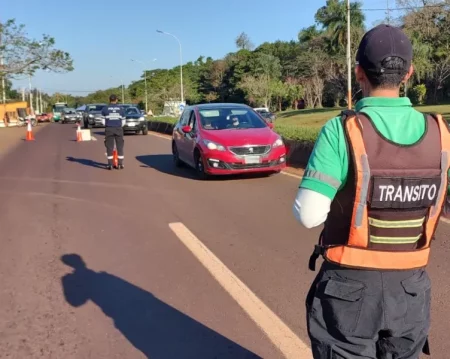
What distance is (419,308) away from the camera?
1960mm

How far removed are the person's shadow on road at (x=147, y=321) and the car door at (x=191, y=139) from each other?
6339 millimetres

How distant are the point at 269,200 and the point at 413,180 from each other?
265 inches

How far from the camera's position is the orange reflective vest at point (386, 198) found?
1816 mm

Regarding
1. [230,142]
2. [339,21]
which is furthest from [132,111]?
[339,21]

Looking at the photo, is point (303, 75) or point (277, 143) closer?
point (277, 143)

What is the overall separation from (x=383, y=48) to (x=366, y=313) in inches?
37.5

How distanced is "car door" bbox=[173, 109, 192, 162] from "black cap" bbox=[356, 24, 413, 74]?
10.3 meters

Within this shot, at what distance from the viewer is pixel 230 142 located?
33.9 feet

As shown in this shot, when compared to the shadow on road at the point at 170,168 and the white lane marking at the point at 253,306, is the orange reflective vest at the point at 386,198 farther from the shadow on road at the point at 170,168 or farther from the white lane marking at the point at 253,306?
the shadow on road at the point at 170,168

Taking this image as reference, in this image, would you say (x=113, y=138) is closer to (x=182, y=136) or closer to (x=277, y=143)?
(x=182, y=136)

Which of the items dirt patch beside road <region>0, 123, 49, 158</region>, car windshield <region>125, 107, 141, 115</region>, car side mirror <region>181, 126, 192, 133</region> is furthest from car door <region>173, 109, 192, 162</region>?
car windshield <region>125, 107, 141, 115</region>

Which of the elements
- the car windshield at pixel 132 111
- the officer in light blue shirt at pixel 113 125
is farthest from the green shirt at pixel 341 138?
the car windshield at pixel 132 111

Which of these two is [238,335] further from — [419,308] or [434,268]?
[434,268]

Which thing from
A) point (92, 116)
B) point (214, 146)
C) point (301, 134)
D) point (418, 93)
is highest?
point (418, 93)
